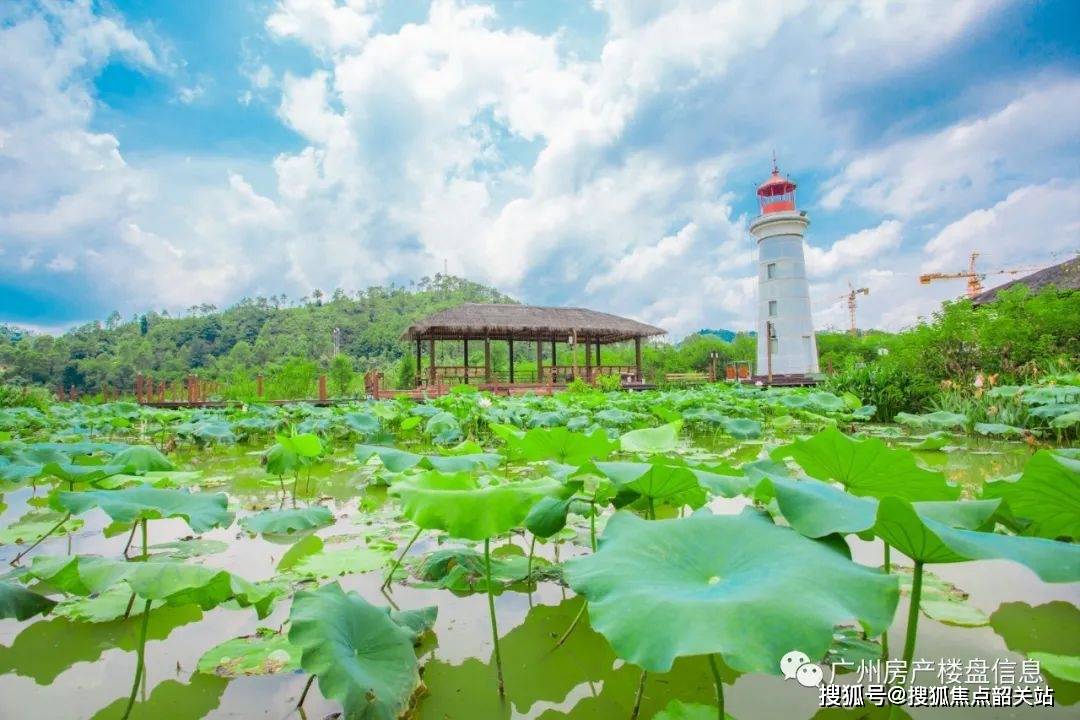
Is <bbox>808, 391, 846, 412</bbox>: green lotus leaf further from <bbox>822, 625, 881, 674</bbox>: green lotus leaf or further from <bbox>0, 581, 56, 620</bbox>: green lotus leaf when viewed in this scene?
<bbox>0, 581, 56, 620</bbox>: green lotus leaf

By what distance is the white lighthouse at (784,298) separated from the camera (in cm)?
1964

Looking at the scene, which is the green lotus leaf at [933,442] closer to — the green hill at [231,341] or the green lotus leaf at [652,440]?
the green lotus leaf at [652,440]

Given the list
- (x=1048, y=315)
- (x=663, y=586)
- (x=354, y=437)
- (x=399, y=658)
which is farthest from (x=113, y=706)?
(x=1048, y=315)

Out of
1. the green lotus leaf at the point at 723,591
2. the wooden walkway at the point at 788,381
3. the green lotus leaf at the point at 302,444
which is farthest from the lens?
the wooden walkway at the point at 788,381

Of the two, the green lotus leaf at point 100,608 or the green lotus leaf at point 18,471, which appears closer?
the green lotus leaf at point 100,608

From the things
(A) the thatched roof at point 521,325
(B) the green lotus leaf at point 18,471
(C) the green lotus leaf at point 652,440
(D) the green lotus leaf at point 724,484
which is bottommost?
(B) the green lotus leaf at point 18,471

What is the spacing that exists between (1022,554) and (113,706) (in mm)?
1585

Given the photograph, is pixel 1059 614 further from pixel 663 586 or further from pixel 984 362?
pixel 984 362

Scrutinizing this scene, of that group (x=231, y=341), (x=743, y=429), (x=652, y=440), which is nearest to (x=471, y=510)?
(x=652, y=440)

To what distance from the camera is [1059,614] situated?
1.45 metres

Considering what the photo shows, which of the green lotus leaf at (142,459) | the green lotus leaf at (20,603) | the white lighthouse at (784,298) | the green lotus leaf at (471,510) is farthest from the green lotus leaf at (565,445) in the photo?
the white lighthouse at (784,298)

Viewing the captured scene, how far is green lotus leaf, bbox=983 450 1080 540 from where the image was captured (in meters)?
0.92

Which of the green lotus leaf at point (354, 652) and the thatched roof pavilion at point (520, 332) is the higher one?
the thatched roof pavilion at point (520, 332)

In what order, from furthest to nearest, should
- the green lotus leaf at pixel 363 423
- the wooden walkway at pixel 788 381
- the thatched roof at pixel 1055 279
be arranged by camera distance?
the wooden walkway at pixel 788 381
the thatched roof at pixel 1055 279
the green lotus leaf at pixel 363 423
